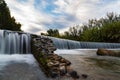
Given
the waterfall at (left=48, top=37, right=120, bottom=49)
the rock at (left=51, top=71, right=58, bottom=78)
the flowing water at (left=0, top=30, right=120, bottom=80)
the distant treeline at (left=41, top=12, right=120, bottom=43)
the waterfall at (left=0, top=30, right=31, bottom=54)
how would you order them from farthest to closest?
1. the distant treeline at (left=41, top=12, right=120, bottom=43)
2. the waterfall at (left=48, top=37, right=120, bottom=49)
3. the waterfall at (left=0, top=30, right=31, bottom=54)
4. the flowing water at (left=0, top=30, right=120, bottom=80)
5. the rock at (left=51, top=71, right=58, bottom=78)

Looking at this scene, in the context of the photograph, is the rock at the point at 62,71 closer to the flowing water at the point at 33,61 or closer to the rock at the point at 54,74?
the rock at the point at 54,74

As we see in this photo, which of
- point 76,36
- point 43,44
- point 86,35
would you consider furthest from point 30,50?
point 76,36

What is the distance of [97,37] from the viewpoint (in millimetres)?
39500

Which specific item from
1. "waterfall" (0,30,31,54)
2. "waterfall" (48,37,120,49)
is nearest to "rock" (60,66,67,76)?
"waterfall" (0,30,31,54)

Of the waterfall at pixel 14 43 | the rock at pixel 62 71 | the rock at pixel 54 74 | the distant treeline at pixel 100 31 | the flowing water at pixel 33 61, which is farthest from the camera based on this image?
the distant treeline at pixel 100 31

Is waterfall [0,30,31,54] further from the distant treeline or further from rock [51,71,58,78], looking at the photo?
the distant treeline

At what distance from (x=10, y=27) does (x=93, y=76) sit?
32310 mm

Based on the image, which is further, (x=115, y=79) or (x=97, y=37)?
(x=97, y=37)

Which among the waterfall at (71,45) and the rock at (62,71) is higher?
the waterfall at (71,45)

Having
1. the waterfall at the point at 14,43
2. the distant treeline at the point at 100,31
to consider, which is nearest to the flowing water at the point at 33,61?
the waterfall at the point at 14,43

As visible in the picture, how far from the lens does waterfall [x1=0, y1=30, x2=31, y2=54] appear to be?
11.3 meters

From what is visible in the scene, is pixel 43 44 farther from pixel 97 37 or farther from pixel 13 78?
pixel 97 37

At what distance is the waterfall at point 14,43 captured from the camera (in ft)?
37.0

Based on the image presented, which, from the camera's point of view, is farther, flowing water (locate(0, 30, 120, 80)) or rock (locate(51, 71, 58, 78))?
flowing water (locate(0, 30, 120, 80))
